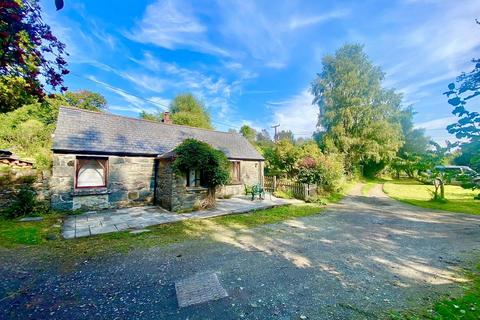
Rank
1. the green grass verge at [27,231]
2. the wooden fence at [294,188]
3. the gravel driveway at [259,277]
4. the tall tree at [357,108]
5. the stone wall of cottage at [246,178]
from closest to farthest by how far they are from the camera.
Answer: the gravel driveway at [259,277], the green grass verge at [27,231], the wooden fence at [294,188], the stone wall of cottage at [246,178], the tall tree at [357,108]

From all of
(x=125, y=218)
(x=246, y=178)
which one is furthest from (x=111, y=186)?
(x=246, y=178)

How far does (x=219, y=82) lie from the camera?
915 inches

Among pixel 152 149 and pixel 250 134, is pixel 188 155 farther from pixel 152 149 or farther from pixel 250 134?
pixel 250 134

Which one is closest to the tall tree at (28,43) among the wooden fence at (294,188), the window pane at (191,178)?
the window pane at (191,178)

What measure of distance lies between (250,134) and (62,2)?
46.4 meters

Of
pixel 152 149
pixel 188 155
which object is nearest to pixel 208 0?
pixel 188 155

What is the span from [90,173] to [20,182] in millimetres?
2137

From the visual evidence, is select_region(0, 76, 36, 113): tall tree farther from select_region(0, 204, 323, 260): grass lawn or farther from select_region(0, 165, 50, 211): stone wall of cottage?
select_region(0, 165, 50, 211): stone wall of cottage

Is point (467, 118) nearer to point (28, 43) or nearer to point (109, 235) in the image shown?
point (28, 43)

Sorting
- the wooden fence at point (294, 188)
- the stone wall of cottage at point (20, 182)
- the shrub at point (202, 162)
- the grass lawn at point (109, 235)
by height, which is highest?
the shrub at point (202, 162)

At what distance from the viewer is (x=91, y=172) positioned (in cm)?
919

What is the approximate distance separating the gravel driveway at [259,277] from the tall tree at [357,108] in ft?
72.0

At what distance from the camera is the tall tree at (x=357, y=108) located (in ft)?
86.8

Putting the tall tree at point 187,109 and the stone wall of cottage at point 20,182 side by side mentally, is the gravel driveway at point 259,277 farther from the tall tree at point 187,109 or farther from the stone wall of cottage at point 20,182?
the tall tree at point 187,109
